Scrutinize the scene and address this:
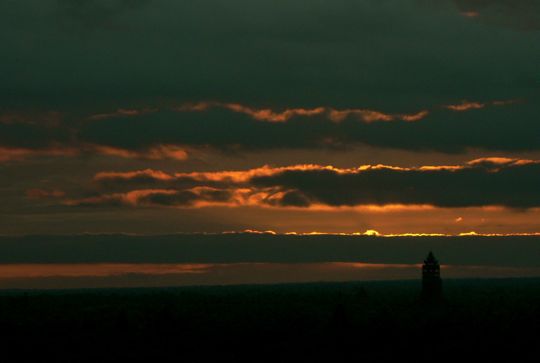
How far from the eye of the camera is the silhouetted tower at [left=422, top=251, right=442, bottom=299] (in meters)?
154

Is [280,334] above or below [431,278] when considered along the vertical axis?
below

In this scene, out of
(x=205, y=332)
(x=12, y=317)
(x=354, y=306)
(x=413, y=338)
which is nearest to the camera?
(x=413, y=338)

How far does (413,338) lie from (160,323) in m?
33.2

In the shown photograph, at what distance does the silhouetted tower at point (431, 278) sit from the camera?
15400 cm

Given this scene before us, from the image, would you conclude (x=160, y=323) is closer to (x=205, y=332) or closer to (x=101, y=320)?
(x=205, y=332)

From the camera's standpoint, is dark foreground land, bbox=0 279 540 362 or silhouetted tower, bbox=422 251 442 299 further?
silhouetted tower, bbox=422 251 442 299

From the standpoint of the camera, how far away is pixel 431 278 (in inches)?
6220

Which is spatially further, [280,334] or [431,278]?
[431,278]

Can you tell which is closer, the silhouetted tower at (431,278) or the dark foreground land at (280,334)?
the dark foreground land at (280,334)

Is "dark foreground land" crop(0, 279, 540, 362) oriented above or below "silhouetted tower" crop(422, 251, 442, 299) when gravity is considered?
below

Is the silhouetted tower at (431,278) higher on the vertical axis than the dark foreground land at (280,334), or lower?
higher

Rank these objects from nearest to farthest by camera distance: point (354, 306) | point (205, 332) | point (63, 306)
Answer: point (205, 332)
point (354, 306)
point (63, 306)

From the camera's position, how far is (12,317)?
163000mm

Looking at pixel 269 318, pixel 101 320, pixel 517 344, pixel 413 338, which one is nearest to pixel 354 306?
pixel 269 318
